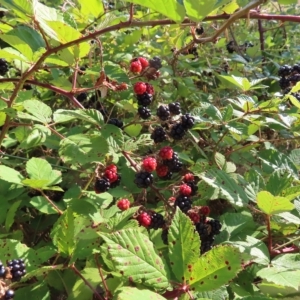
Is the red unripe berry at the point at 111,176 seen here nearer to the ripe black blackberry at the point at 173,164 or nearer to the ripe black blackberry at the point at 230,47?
the ripe black blackberry at the point at 173,164

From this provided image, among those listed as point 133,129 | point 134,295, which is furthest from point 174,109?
point 134,295

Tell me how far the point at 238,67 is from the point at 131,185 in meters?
1.71

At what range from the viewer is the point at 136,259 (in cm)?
95

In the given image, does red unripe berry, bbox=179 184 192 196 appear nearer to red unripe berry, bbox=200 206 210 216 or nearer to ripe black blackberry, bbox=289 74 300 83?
red unripe berry, bbox=200 206 210 216

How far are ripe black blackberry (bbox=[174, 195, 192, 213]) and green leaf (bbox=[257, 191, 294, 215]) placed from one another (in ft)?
0.88

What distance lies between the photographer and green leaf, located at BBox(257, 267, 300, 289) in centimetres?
101

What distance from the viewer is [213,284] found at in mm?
935

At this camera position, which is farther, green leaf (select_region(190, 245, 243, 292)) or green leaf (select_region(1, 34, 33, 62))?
green leaf (select_region(1, 34, 33, 62))

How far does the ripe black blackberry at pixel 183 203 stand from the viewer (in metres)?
1.34

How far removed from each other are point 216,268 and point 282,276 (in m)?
0.23

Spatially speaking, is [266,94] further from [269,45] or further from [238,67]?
[269,45]

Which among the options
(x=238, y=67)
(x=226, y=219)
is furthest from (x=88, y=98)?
(x=238, y=67)

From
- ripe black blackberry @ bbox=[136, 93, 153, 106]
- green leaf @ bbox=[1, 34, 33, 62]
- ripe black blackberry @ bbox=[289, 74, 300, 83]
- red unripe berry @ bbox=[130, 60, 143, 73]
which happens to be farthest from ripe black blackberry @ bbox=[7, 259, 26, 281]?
ripe black blackberry @ bbox=[289, 74, 300, 83]

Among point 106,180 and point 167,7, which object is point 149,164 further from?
point 167,7
